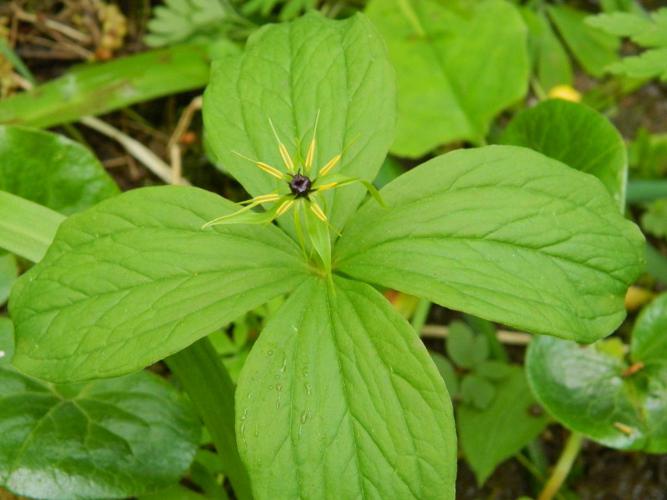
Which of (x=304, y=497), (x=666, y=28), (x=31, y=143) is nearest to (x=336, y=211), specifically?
(x=304, y=497)

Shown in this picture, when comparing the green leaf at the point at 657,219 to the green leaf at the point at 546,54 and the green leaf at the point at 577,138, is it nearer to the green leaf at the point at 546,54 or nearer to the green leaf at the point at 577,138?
the green leaf at the point at 546,54

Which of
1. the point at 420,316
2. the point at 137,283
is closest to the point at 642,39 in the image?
the point at 420,316

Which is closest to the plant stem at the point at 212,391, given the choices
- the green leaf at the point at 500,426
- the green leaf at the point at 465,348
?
the green leaf at the point at 500,426

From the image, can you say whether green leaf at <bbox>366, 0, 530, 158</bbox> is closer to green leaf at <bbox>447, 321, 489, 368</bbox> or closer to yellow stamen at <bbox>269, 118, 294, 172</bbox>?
green leaf at <bbox>447, 321, 489, 368</bbox>

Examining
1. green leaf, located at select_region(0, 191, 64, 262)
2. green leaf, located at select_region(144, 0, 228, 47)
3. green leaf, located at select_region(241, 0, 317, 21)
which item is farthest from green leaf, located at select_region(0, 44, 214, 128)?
green leaf, located at select_region(0, 191, 64, 262)

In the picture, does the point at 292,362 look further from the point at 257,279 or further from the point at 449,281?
the point at 449,281

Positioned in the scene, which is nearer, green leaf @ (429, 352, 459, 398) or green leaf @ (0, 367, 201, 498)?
green leaf @ (0, 367, 201, 498)

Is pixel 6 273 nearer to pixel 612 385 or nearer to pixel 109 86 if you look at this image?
pixel 109 86

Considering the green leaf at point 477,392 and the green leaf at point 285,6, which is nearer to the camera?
the green leaf at point 477,392
